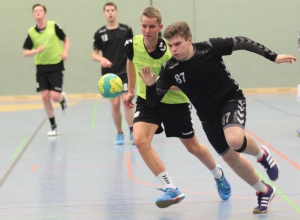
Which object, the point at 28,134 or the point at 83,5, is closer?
the point at 28,134

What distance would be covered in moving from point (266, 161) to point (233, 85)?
663mm

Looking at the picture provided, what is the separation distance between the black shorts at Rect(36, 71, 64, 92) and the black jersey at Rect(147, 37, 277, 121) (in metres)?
4.86

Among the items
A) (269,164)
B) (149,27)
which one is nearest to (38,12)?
(149,27)

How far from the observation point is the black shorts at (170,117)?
4.89 meters

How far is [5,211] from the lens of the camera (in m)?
4.74

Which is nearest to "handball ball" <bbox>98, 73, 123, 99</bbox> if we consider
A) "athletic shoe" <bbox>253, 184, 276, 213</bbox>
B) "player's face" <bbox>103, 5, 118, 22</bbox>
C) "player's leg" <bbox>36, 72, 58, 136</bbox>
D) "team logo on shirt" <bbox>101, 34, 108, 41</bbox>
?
"athletic shoe" <bbox>253, 184, 276, 213</bbox>

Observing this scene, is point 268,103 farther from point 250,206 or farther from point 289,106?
point 250,206

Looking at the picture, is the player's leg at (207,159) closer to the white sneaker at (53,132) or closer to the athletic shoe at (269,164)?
the athletic shoe at (269,164)

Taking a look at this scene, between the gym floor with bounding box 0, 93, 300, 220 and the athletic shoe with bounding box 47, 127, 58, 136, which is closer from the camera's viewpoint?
the gym floor with bounding box 0, 93, 300, 220

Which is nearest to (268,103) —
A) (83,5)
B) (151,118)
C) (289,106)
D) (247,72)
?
(289,106)

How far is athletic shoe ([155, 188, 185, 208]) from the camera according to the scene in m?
4.40

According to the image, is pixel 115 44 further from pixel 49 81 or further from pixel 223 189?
pixel 223 189

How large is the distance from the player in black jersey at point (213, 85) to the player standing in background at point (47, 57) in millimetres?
4856

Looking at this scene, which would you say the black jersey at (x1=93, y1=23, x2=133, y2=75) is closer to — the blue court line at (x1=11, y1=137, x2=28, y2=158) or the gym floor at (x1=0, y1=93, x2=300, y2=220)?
the gym floor at (x1=0, y1=93, x2=300, y2=220)
